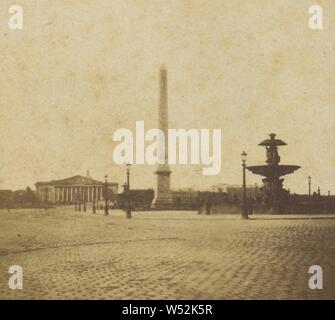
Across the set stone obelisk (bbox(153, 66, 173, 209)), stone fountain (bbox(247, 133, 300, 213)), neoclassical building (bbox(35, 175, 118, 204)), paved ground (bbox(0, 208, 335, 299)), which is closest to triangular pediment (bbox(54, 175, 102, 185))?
neoclassical building (bbox(35, 175, 118, 204))

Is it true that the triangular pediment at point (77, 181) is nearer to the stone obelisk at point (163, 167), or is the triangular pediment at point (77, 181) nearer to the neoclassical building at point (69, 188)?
the neoclassical building at point (69, 188)

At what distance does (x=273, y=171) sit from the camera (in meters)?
38.1

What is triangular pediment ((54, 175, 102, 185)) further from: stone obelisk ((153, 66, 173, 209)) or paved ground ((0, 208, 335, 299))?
paved ground ((0, 208, 335, 299))

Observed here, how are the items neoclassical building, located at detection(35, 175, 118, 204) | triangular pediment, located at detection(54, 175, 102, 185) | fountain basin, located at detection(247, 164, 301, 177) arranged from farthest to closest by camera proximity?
triangular pediment, located at detection(54, 175, 102, 185)
neoclassical building, located at detection(35, 175, 118, 204)
fountain basin, located at detection(247, 164, 301, 177)

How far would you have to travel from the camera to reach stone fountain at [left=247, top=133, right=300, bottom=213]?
1487 inches

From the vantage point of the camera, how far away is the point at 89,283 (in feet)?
27.6

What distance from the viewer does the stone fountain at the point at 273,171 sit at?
37781mm

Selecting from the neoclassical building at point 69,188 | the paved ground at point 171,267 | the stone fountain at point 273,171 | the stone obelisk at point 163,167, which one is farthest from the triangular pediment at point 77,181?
the paved ground at point 171,267

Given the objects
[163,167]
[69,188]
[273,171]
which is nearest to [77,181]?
[69,188]

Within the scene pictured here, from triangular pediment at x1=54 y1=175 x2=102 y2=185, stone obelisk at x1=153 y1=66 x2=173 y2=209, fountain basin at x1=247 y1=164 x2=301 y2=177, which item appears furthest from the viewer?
triangular pediment at x1=54 y1=175 x2=102 y2=185

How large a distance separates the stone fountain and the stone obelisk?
10484 millimetres

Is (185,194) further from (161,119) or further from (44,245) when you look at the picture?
(44,245)

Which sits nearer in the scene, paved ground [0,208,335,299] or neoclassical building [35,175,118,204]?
paved ground [0,208,335,299]
